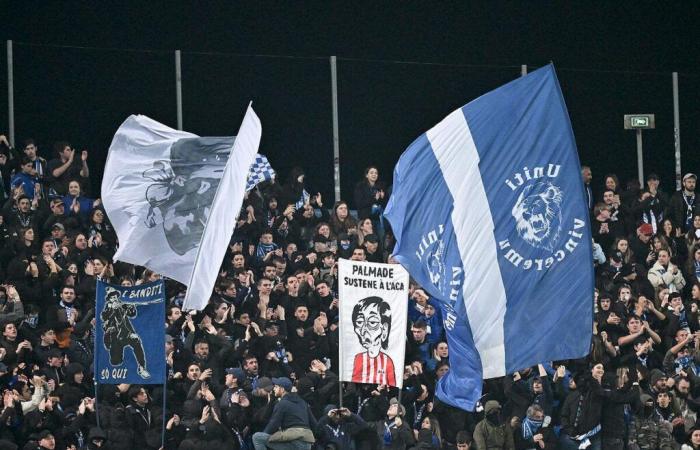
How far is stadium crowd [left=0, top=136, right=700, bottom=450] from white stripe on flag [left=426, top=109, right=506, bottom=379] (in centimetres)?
516

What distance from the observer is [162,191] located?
19344 millimetres

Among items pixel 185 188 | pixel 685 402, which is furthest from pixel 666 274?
pixel 185 188

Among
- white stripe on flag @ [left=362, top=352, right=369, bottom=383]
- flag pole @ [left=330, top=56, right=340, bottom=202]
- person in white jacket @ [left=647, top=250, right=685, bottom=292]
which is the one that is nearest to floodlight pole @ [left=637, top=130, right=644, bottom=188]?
person in white jacket @ [left=647, top=250, right=685, bottom=292]

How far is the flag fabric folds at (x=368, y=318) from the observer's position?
1983cm

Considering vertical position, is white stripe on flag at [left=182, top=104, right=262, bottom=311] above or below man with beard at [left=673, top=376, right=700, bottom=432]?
above

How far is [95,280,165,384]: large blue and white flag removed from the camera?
63.3 ft

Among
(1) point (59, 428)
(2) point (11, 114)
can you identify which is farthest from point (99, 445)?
(2) point (11, 114)

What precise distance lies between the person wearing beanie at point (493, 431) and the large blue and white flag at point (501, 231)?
5.02 meters

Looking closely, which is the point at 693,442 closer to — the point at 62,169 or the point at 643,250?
the point at 643,250

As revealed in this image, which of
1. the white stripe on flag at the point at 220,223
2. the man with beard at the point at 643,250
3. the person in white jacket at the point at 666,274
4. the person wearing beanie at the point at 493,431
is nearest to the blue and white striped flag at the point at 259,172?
the person wearing beanie at the point at 493,431

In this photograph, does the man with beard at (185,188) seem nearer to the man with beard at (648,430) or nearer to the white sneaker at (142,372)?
the white sneaker at (142,372)

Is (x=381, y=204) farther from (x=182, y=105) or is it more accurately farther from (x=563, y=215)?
(x=563, y=215)

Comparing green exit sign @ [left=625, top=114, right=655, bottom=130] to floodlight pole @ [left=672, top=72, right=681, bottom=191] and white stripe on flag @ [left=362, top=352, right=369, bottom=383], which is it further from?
white stripe on flag @ [left=362, top=352, right=369, bottom=383]

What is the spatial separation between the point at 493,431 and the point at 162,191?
4585 millimetres
